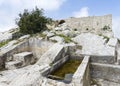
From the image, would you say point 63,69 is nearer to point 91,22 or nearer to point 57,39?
point 57,39

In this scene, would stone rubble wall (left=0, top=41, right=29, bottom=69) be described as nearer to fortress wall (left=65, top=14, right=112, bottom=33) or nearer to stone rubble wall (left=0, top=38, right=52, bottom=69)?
stone rubble wall (left=0, top=38, right=52, bottom=69)

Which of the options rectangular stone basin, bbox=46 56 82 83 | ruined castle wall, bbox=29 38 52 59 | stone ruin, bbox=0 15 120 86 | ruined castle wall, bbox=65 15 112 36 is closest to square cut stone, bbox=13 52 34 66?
stone ruin, bbox=0 15 120 86

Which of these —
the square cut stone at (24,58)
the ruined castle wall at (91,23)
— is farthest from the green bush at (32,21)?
the ruined castle wall at (91,23)

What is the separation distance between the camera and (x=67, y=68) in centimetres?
689

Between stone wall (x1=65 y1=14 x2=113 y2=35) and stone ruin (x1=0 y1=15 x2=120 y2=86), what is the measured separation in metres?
11.4

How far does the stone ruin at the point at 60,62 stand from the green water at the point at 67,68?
0.13 meters

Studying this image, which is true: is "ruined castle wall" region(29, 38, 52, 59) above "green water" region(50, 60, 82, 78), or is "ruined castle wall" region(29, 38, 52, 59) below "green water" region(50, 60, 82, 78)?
above

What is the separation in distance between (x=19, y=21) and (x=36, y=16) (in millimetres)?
1318

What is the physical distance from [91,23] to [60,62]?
51.0 ft

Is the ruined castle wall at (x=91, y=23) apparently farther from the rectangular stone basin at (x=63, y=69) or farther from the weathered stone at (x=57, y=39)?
the rectangular stone basin at (x=63, y=69)

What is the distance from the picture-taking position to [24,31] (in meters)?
12.0

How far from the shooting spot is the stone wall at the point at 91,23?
20.6 meters

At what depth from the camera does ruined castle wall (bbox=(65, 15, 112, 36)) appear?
2070cm

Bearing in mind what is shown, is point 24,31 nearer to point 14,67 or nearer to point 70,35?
point 70,35
